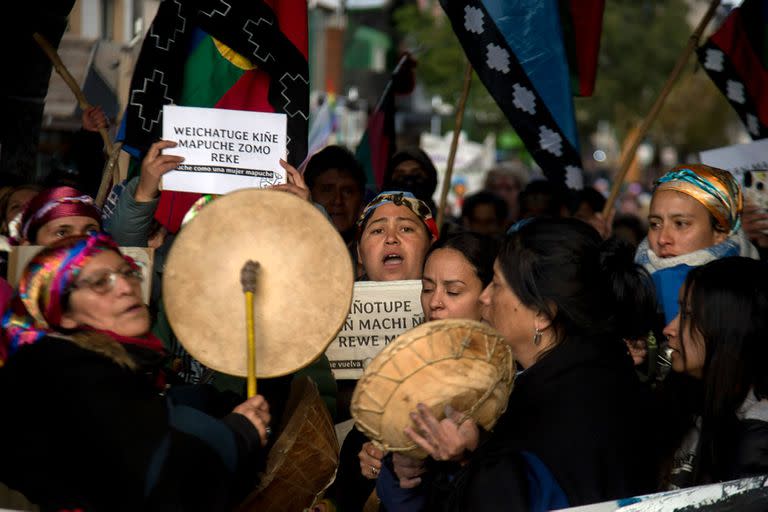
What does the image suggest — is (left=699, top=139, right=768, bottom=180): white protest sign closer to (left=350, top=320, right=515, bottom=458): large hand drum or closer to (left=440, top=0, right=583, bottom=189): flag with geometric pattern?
(left=440, top=0, right=583, bottom=189): flag with geometric pattern

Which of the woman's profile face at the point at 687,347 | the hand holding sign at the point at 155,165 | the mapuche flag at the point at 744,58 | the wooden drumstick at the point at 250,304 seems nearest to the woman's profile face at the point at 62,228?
the hand holding sign at the point at 155,165

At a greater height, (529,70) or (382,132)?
(529,70)

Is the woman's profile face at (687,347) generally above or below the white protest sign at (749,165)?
below

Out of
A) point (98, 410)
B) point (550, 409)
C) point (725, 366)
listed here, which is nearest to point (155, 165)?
point (98, 410)

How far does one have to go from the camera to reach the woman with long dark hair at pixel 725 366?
3.24 m

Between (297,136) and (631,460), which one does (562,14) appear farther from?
(631,460)

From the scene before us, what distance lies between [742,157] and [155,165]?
11.6 feet

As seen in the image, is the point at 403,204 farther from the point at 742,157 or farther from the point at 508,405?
the point at 742,157

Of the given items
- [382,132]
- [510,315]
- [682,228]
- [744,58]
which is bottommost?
[510,315]

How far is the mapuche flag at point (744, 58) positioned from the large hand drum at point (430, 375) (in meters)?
4.62

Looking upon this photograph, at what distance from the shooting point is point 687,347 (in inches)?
137

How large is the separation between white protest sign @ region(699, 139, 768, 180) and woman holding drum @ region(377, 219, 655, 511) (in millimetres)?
3148

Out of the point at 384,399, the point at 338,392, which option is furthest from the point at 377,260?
the point at 384,399

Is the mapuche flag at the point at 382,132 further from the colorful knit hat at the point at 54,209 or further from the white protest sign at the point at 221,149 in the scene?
the colorful knit hat at the point at 54,209
